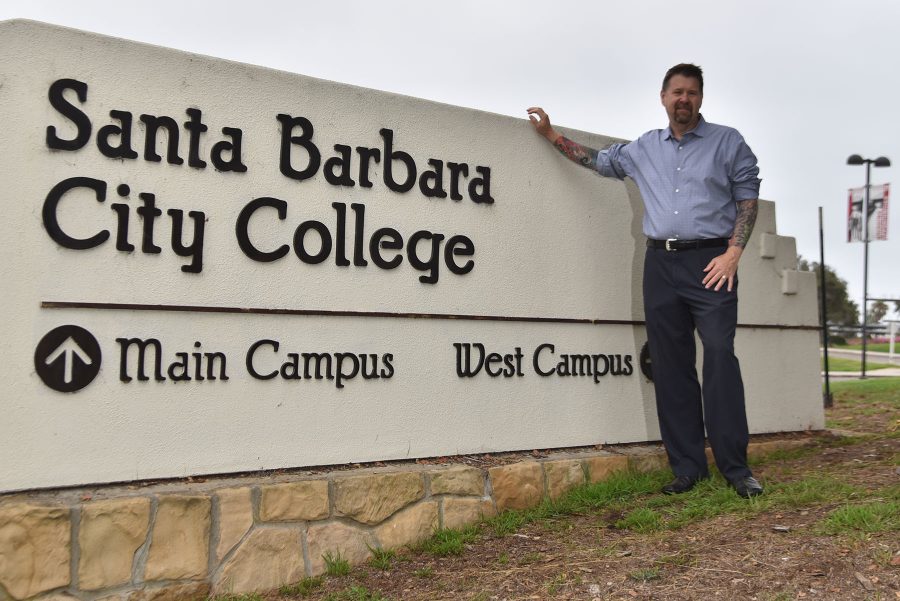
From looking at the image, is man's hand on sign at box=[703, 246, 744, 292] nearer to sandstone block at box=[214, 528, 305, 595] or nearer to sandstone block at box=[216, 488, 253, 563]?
sandstone block at box=[214, 528, 305, 595]

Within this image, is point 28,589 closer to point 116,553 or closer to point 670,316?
point 116,553

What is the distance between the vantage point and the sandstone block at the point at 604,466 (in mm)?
4582

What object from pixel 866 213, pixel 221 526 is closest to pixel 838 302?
pixel 866 213

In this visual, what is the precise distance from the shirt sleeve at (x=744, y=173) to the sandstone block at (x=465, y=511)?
6.76ft

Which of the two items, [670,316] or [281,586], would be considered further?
[670,316]

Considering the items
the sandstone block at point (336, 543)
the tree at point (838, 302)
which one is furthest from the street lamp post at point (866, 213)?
the tree at point (838, 302)

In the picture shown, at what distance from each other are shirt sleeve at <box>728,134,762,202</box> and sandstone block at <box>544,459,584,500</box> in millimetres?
1657

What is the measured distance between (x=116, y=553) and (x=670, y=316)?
2.89m

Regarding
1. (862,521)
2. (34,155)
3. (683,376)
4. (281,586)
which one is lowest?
(281,586)

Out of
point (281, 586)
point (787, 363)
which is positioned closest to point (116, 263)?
point (281, 586)

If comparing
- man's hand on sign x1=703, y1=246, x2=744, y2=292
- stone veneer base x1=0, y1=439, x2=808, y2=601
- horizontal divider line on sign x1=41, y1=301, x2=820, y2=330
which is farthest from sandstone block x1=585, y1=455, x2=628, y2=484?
man's hand on sign x1=703, y1=246, x2=744, y2=292

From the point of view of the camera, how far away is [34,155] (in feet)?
11.5

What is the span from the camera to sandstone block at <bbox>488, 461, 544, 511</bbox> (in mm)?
4246

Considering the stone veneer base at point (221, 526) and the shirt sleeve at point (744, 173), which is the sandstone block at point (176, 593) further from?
the shirt sleeve at point (744, 173)
